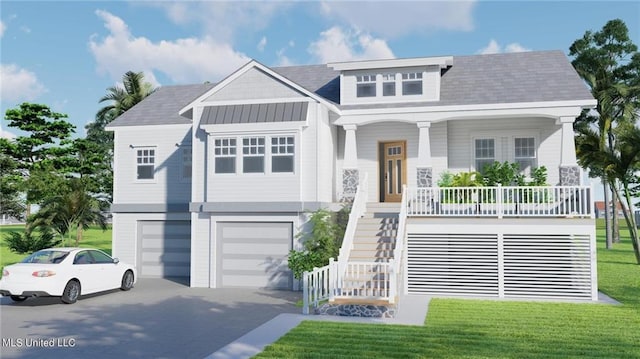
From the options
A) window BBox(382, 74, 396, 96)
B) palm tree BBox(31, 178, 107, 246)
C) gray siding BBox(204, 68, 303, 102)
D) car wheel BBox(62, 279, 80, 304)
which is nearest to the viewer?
car wheel BBox(62, 279, 80, 304)

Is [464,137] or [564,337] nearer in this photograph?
[564,337]

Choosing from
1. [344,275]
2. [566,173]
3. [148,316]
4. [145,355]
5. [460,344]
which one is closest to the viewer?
[145,355]

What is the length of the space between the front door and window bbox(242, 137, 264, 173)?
514 cm

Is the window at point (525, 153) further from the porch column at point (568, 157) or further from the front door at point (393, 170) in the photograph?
the front door at point (393, 170)

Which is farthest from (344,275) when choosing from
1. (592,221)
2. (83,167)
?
(83,167)

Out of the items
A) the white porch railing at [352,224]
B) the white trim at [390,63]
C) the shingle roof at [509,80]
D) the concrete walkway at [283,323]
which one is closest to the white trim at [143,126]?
the white trim at [390,63]

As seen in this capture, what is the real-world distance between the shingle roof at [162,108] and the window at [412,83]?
7387 mm

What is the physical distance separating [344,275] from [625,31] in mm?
34038

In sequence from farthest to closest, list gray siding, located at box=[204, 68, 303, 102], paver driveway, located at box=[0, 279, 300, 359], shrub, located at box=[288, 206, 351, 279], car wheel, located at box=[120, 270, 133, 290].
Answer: gray siding, located at box=[204, 68, 303, 102] → car wheel, located at box=[120, 270, 133, 290] → shrub, located at box=[288, 206, 351, 279] → paver driveway, located at box=[0, 279, 300, 359]

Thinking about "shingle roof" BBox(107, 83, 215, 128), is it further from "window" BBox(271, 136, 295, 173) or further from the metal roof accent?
"window" BBox(271, 136, 295, 173)

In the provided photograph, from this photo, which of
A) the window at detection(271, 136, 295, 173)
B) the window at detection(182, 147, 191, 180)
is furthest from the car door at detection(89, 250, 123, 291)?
the window at detection(271, 136, 295, 173)

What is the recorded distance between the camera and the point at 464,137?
19.6 metres

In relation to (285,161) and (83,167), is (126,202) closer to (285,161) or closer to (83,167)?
(285,161)

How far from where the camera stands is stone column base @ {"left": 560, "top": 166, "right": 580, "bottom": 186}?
16.8 metres
